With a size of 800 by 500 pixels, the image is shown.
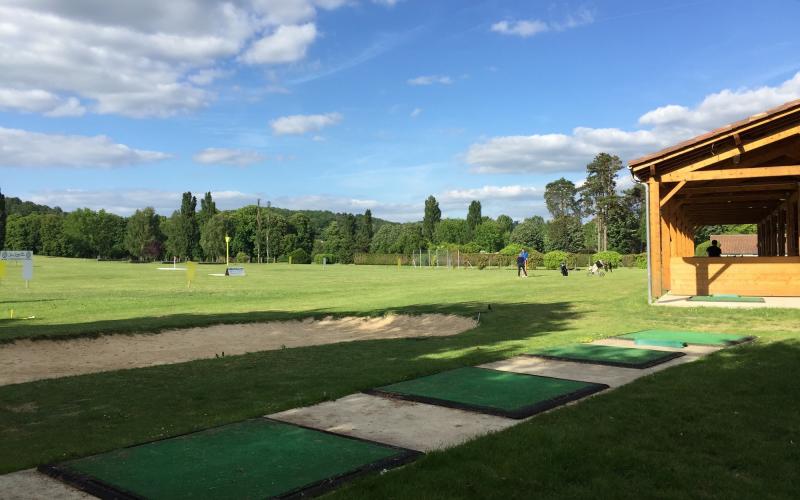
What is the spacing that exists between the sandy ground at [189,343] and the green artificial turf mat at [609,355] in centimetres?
537

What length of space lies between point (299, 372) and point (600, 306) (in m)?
10.6

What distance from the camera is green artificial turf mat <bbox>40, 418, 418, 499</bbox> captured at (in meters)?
3.58

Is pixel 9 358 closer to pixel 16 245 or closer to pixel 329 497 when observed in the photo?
pixel 329 497

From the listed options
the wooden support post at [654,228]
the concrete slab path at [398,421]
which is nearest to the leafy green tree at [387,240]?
the wooden support post at [654,228]

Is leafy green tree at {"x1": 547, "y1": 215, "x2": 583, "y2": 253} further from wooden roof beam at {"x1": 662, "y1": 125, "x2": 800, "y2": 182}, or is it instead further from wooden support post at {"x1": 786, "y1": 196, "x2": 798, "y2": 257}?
wooden roof beam at {"x1": 662, "y1": 125, "x2": 800, "y2": 182}

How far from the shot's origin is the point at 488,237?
105 m

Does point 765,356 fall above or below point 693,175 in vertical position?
below

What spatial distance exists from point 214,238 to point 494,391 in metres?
88.4

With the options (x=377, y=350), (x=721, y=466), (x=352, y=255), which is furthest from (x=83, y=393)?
(x=352, y=255)

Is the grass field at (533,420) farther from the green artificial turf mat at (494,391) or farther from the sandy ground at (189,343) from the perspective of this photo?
the sandy ground at (189,343)

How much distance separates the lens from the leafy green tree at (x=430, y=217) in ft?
363

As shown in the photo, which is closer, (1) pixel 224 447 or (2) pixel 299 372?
(1) pixel 224 447

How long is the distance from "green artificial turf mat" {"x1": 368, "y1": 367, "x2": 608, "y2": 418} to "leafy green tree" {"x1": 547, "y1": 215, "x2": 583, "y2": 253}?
88892 millimetres

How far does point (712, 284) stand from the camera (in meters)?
18.0
